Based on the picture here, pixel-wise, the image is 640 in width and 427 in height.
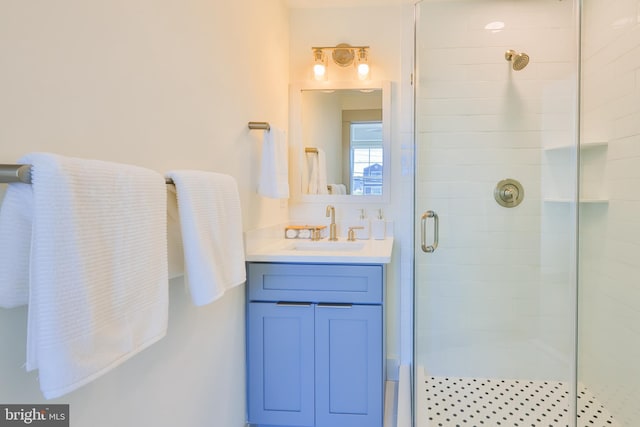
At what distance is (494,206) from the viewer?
85.4 inches

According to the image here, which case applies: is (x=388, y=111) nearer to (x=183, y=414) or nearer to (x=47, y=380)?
(x=183, y=414)

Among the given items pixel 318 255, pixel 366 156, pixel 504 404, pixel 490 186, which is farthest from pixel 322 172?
pixel 504 404

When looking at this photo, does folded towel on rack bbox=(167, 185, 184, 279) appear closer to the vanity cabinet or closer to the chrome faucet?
the vanity cabinet

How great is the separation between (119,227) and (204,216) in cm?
36

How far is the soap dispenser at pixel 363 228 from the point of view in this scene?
8.04 feet

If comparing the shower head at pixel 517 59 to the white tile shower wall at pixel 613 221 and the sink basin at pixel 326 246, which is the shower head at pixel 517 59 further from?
the sink basin at pixel 326 246

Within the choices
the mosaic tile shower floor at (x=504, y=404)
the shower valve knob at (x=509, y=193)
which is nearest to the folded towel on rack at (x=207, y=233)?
the mosaic tile shower floor at (x=504, y=404)

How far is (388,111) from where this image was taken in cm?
246

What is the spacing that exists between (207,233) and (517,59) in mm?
2006

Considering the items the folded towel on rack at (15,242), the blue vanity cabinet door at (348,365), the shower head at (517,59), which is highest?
the shower head at (517,59)

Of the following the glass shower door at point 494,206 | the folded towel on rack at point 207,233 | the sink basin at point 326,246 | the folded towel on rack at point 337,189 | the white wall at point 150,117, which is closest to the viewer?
the white wall at point 150,117

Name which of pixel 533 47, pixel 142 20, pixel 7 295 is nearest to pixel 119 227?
pixel 7 295

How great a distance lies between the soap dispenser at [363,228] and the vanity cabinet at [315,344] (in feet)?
2.45

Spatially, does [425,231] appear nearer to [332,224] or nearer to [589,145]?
[332,224]
